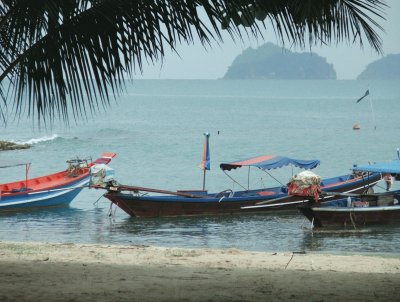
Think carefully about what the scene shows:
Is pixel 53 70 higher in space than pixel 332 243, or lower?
higher

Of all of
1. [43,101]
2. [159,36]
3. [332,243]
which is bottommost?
[332,243]

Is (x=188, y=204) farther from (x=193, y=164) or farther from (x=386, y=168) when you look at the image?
(x=193, y=164)

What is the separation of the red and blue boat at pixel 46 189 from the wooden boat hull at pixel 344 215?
297 inches

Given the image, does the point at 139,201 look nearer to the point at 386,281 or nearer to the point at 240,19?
the point at 386,281

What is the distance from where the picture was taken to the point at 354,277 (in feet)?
29.6

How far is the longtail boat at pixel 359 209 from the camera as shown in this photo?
70.8ft

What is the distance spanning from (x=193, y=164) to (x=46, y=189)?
18.4 metres

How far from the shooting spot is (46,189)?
88.1 ft

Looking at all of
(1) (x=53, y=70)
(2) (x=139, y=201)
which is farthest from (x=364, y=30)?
(2) (x=139, y=201)

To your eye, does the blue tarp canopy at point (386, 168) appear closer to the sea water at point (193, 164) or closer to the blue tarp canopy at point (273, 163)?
the sea water at point (193, 164)

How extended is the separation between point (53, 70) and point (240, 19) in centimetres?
133

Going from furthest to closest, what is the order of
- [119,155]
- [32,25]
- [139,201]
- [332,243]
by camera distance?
[119,155] → [139,201] → [332,243] → [32,25]

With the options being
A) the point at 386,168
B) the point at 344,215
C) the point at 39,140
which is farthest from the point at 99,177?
the point at 39,140

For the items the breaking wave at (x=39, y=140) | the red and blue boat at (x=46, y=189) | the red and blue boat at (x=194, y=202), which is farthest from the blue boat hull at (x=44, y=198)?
the breaking wave at (x=39, y=140)
